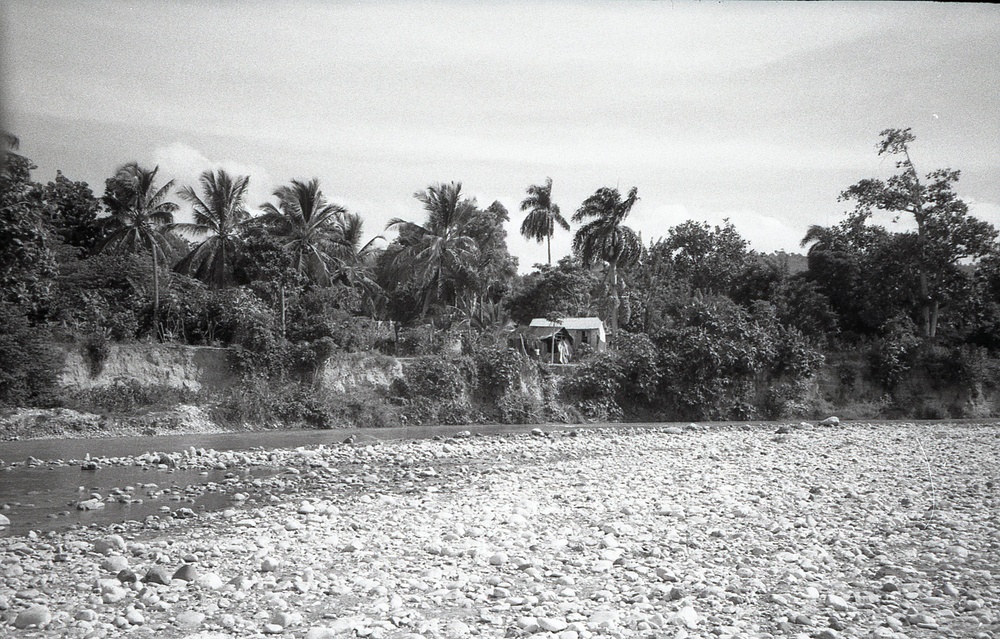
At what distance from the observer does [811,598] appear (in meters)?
5.49

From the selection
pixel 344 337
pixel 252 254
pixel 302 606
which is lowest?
A: pixel 302 606

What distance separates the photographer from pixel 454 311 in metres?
31.4

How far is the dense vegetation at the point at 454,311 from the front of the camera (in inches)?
923

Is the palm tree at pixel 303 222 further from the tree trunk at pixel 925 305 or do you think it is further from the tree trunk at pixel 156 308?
the tree trunk at pixel 925 305

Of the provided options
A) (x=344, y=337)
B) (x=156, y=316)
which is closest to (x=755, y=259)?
(x=344, y=337)

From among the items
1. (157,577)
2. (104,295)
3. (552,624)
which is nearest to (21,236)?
(157,577)

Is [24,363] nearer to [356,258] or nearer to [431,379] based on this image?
[431,379]

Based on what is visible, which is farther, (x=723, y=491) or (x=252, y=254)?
(x=252, y=254)

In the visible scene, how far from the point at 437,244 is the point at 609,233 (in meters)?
10.1

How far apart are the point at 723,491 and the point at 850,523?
6.80 ft

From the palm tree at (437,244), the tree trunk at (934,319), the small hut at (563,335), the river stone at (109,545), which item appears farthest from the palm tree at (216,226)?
the tree trunk at (934,319)

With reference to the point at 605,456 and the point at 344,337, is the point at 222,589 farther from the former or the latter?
the point at 344,337

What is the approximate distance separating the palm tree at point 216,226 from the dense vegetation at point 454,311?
71 millimetres

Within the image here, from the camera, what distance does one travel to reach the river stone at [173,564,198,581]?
6039 mm
